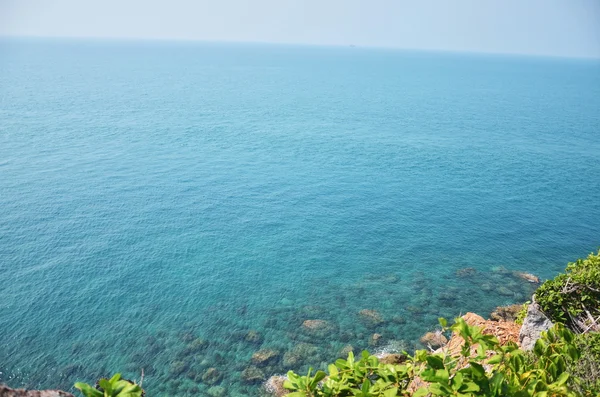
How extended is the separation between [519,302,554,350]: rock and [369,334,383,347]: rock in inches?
557

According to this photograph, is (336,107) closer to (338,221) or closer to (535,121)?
(535,121)

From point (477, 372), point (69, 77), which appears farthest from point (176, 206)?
point (69, 77)

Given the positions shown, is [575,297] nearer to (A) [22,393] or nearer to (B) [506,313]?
(B) [506,313]

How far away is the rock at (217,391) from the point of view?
30.4 meters

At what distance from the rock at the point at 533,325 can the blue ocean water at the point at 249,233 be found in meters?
13.4

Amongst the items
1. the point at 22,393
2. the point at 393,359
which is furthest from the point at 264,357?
the point at 22,393

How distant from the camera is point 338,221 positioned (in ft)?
190

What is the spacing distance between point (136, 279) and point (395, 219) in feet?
112

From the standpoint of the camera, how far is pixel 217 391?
3073cm

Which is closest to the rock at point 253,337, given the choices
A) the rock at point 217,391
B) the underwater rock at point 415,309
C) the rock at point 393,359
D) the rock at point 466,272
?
the rock at point 217,391

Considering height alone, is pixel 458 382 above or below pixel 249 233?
above

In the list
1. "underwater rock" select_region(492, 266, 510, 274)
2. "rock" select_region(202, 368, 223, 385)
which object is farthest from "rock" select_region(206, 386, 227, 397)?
"underwater rock" select_region(492, 266, 510, 274)

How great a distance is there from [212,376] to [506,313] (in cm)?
2590

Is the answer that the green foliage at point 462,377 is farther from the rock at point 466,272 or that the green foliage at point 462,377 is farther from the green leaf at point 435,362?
the rock at point 466,272
